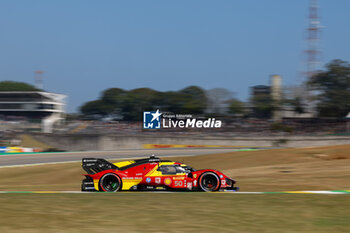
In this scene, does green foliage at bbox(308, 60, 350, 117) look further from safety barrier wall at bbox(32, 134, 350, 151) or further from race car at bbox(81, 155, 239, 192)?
race car at bbox(81, 155, 239, 192)

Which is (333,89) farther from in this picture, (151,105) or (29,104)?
(29,104)

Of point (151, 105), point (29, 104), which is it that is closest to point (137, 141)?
point (151, 105)

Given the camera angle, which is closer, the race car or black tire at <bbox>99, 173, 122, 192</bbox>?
the race car

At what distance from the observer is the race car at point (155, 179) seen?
1149 cm

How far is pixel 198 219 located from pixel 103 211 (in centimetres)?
182

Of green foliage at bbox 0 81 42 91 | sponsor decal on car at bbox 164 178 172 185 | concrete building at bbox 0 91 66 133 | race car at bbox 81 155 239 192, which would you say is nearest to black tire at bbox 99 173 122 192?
race car at bbox 81 155 239 192

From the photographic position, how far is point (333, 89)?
5956 cm

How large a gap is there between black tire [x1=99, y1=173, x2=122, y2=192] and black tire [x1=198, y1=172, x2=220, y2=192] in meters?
2.25

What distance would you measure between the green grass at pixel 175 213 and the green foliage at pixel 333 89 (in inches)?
1982

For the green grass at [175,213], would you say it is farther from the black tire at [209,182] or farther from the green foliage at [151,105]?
the green foliage at [151,105]

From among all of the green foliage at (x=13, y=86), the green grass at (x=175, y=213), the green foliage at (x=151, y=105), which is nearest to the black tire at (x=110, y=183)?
the green grass at (x=175, y=213)

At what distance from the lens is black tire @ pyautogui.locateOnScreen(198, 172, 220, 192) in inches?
450

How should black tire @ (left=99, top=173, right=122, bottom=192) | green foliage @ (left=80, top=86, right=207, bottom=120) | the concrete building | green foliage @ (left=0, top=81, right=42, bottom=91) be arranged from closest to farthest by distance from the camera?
black tire @ (left=99, top=173, right=122, bottom=192) → green foliage @ (left=80, top=86, right=207, bottom=120) → the concrete building → green foliage @ (left=0, top=81, right=42, bottom=91)

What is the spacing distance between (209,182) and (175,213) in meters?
3.94
